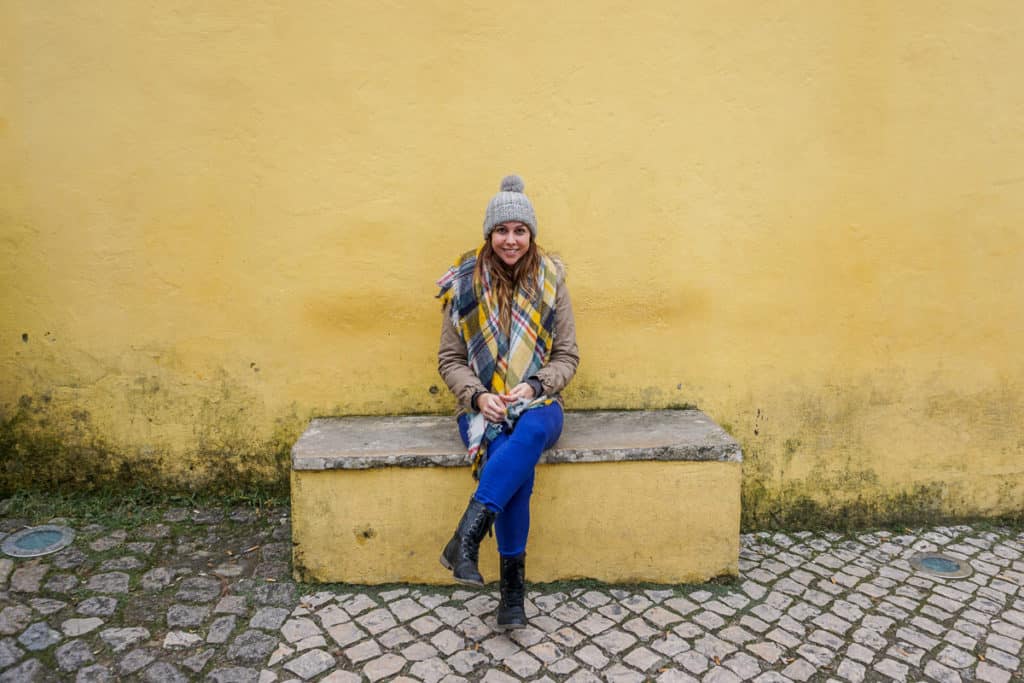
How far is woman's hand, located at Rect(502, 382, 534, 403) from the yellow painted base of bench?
367mm

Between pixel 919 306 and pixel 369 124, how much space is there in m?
3.05

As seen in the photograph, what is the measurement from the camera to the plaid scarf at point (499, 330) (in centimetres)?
296

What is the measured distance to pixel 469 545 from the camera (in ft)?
8.32

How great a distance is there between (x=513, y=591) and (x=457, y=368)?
96cm

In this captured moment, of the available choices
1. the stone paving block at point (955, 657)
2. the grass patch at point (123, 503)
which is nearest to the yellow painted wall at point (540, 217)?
the grass patch at point (123, 503)

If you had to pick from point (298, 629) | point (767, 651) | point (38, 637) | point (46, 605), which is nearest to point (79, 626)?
point (38, 637)

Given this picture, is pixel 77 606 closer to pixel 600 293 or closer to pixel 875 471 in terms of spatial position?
pixel 600 293

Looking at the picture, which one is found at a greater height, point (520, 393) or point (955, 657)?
point (520, 393)

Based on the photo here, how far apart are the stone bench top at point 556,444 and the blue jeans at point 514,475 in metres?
0.25

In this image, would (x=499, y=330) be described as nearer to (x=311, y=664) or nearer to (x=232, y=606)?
(x=311, y=664)

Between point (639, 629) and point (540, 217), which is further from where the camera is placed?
point (540, 217)

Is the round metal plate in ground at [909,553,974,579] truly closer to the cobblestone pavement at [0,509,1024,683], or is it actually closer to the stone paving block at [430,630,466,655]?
the cobblestone pavement at [0,509,1024,683]

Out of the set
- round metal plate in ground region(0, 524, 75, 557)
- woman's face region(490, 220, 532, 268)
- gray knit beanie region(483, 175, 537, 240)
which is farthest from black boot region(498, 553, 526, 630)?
round metal plate in ground region(0, 524, 75, 557)

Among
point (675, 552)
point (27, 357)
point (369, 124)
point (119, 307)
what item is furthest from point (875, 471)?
point (27, 357)
